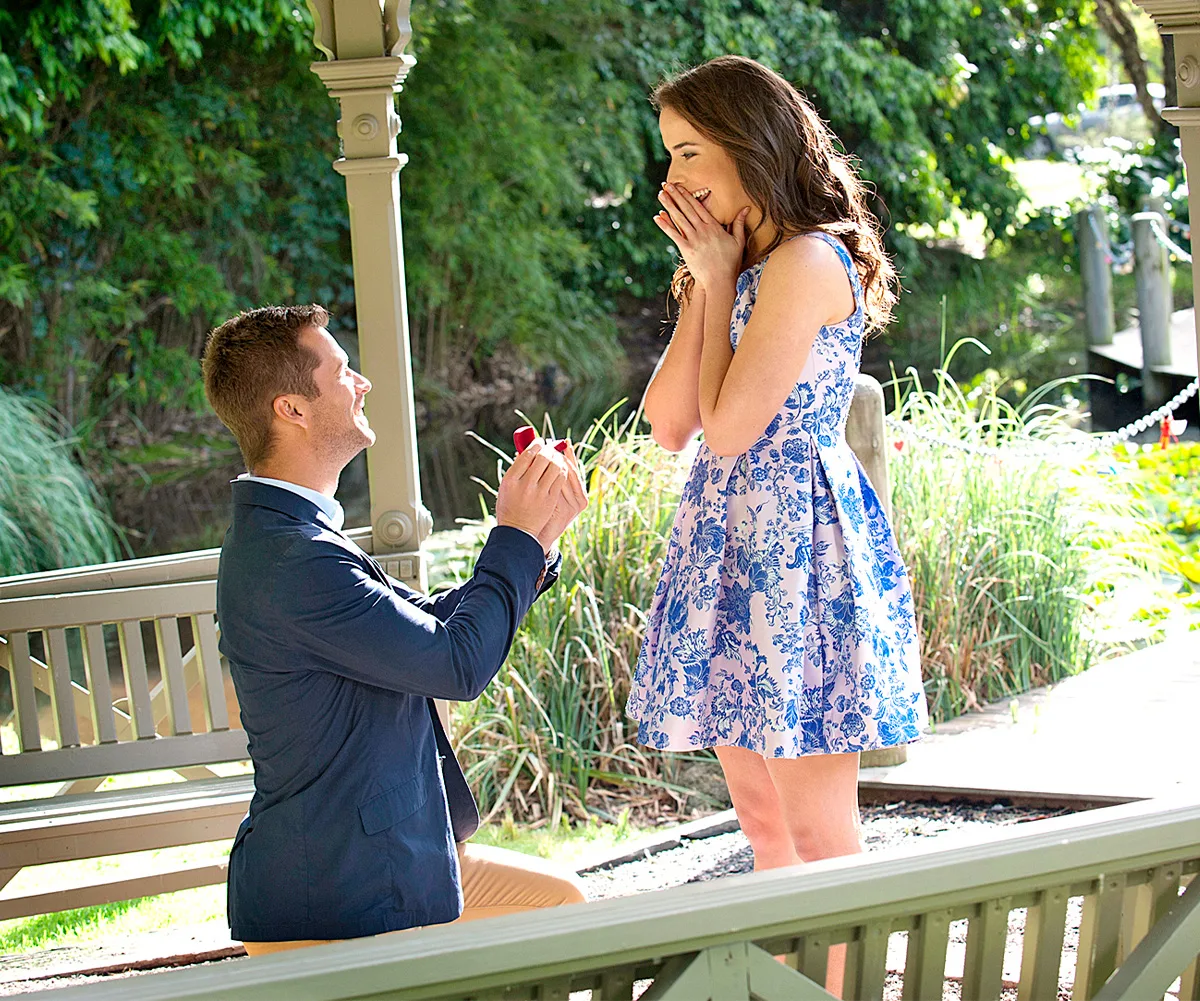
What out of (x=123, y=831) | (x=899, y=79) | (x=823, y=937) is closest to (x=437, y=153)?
(x=899, y=79)

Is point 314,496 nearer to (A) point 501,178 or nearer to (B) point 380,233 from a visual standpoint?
(B) point 380,233

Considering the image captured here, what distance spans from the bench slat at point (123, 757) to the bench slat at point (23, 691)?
1.6 inches

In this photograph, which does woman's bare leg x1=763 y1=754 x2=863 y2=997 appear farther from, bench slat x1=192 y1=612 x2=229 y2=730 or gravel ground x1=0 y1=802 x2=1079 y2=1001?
bench slat x1=192 y1=612 x2=229 y2=730

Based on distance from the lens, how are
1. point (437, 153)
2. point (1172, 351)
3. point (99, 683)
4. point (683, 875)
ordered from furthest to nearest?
point (437, 153) → point (1172, 351) → point (683, 875) → point (99, 683)

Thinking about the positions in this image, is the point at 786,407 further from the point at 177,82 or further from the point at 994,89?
the point at 994,89

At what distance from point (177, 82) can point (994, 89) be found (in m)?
10.2

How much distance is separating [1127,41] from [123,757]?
1701 centimetres

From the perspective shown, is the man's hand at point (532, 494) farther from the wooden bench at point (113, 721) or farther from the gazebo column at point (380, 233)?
the wooden bench at point (113, 721)

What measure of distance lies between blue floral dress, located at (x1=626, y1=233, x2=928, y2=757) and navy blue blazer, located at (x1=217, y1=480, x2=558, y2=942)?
51 centimetres

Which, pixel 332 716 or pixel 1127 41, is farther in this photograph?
pixel 1127 41

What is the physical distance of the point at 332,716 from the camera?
190 cm

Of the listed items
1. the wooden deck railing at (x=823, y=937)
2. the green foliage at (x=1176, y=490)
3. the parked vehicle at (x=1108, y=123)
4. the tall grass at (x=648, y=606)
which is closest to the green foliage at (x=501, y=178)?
the green foliage at (x=1176, y=490)

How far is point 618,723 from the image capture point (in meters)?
4.59

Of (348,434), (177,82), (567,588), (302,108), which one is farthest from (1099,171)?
(348,434)
